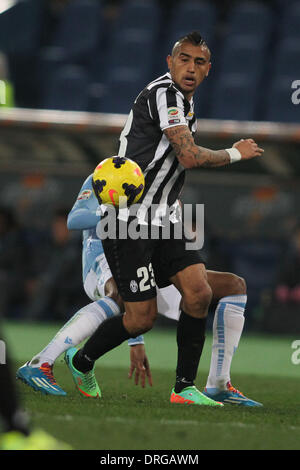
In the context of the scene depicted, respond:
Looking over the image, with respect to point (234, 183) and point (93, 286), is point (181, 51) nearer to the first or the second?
point (93, 286)

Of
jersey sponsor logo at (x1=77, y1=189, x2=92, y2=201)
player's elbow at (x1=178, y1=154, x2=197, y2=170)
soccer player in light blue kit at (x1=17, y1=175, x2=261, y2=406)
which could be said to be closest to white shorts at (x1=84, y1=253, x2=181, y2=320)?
soccer player in light blue kit at (x1=17, y1=175, x2=261, y2=406)

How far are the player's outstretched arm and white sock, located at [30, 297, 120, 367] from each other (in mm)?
1143

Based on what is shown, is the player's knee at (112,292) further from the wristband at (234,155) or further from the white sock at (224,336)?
the wristband at (234,155)

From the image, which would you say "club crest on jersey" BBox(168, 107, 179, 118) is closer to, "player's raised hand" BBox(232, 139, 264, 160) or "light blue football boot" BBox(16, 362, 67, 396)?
"player's raised hand" BBox(232, 139, 264, 160)

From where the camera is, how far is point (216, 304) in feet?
19.0

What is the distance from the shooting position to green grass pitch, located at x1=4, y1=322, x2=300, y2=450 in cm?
401

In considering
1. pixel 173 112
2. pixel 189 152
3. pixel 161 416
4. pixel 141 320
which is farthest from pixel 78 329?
pixel 173 112

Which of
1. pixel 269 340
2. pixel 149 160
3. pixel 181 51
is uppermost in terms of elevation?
pixel 181 51

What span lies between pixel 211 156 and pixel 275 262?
803cm

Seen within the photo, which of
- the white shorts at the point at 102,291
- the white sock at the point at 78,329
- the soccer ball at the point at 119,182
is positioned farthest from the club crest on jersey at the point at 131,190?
the white shorts at the point at 102,291

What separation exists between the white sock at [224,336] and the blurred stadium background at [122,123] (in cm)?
632

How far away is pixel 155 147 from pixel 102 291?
1.19 m

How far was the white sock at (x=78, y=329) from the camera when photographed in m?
5.70

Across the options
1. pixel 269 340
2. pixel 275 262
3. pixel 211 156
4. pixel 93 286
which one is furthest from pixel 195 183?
pixel 211 156
